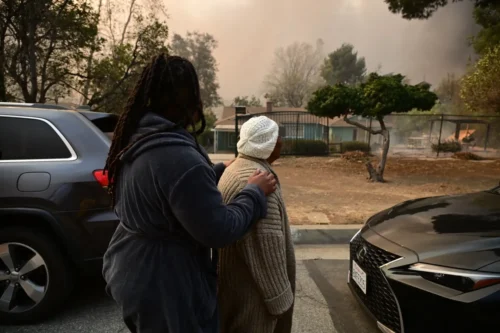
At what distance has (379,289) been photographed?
2166mm

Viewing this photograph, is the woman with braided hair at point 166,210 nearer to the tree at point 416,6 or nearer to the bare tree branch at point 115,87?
the bare tree branch at point 115,87

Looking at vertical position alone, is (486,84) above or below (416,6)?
below

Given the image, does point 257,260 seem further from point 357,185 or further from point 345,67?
point 345,67

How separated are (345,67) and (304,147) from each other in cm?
3797

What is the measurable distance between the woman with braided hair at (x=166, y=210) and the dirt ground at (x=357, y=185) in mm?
4005

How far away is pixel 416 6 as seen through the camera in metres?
12.5

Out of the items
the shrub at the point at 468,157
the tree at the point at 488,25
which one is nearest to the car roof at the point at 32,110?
the tree at the point at 488,25

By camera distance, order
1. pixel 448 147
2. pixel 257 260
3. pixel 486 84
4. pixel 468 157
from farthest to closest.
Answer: pixel 448 147 → pixel 468 157 → pixel 486 84 → pixel 257 260

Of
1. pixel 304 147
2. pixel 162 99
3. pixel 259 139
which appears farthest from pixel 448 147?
pixel 162 99

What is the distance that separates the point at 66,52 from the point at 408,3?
1152 cm

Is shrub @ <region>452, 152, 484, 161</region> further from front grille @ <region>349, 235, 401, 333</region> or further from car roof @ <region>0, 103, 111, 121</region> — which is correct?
car roof @ <region>0, 103, 111, 121</region>

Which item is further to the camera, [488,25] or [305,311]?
[488,25]

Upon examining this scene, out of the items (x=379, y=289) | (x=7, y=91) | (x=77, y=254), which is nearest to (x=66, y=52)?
(x=7, y=91)

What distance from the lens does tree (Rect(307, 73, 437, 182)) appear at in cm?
912
